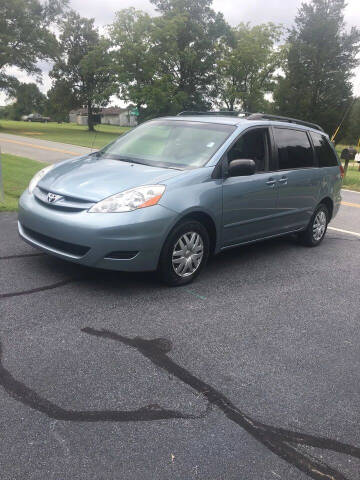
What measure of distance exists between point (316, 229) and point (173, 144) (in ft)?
9.09

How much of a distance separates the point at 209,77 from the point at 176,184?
56.6m

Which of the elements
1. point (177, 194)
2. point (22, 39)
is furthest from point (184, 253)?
point (22, 39)

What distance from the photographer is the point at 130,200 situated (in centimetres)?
448

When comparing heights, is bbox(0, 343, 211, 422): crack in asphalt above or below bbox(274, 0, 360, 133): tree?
below

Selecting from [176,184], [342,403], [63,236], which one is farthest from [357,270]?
[63,236]

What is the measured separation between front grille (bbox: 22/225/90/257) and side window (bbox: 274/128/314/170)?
2.91 m

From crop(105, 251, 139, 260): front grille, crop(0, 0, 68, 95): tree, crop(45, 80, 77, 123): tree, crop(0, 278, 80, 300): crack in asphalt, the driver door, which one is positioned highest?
crop(0, 0, 68, 95): tree

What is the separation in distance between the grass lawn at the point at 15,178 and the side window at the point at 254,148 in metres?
3.85

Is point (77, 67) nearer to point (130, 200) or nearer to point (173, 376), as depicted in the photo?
point (130, 200)

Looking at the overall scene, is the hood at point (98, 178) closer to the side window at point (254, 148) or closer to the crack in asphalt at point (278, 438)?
the side window at point (254, 148)

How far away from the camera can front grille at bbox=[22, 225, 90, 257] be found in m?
4.43

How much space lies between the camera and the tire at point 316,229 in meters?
7.04

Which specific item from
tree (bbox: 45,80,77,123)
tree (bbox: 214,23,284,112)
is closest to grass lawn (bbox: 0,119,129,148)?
tree (bbox: 45,80,77,123)

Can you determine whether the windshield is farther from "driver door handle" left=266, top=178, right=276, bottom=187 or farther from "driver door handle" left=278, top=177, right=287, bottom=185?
"driver door handle" left=278, top=177, right=287, bottom=185
